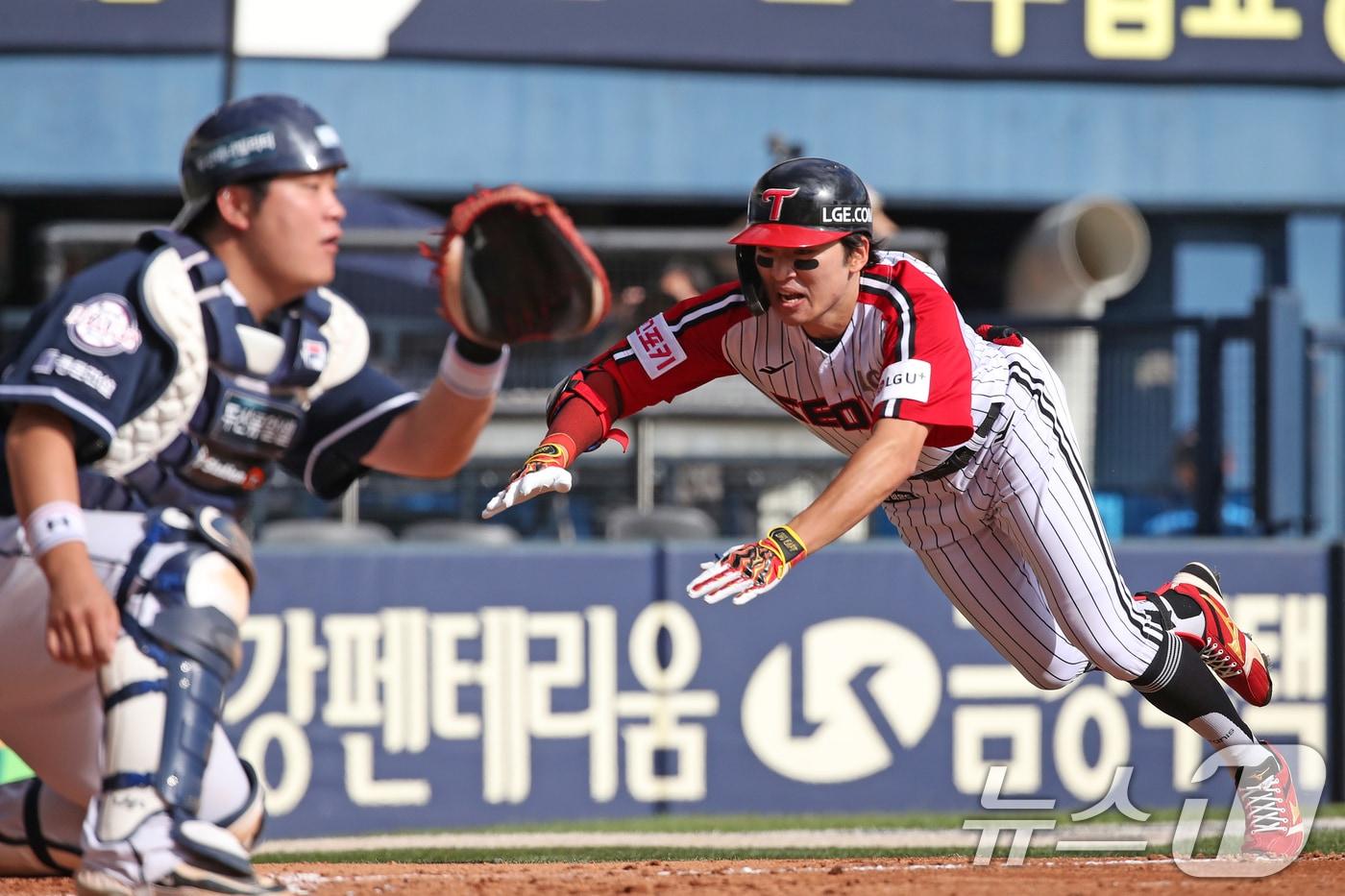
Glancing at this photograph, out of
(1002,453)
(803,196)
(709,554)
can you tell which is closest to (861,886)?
(1002,453)

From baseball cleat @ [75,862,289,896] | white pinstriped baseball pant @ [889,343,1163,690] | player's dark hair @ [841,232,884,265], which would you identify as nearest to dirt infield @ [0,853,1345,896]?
baseball cleat @ [75,862,289,896]

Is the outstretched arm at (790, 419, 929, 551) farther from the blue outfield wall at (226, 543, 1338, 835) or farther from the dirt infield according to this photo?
the blue outfield wall at (226, 543, 1338, 835)

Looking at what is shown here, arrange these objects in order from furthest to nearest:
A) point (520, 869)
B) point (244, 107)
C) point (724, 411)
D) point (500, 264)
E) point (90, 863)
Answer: point (724, 411) < point (520, 869) < point (500, 264) < point (244, 107) < point (90, 863)

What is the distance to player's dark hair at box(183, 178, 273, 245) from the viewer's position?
380cm

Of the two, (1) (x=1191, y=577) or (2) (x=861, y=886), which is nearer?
(2) (x=861, y=886)

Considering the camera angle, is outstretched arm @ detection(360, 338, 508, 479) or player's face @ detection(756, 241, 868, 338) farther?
player's face @ detection(756, 241, 868, 338)

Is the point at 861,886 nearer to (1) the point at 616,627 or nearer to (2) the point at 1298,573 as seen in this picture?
(1) the point at 616,627

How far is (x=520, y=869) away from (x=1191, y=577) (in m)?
2.42

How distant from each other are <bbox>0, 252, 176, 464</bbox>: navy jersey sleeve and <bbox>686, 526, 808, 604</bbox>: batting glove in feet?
4.12

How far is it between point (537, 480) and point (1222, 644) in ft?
8.11

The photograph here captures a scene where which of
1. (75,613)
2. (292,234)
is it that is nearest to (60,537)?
(75,613)

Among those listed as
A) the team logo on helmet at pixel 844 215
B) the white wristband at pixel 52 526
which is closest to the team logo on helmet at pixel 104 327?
the white wristband at pixel 52 526

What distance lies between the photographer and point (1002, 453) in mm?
4973

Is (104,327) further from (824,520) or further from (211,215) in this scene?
(824,520)
